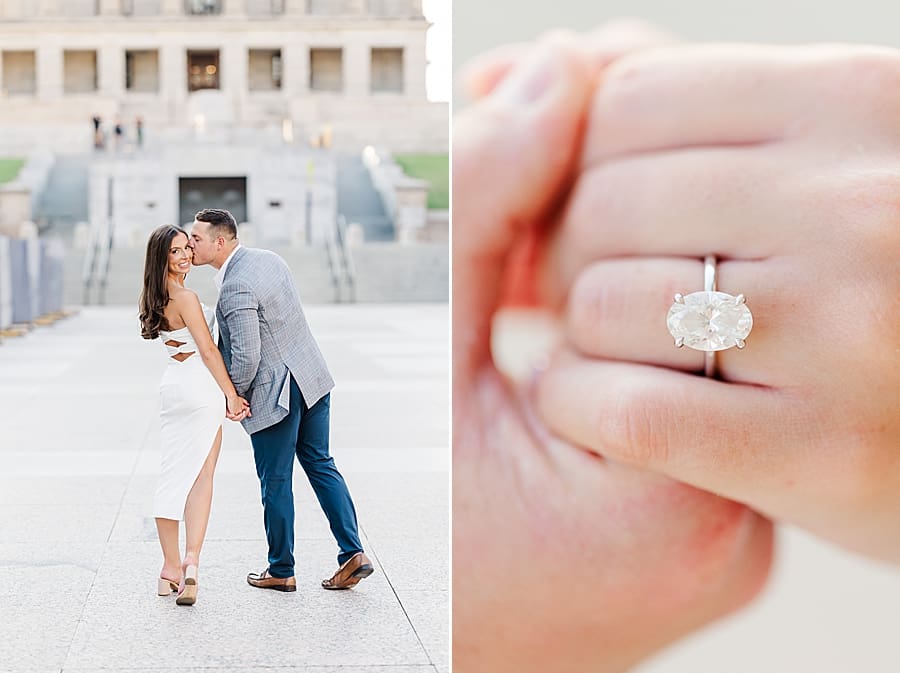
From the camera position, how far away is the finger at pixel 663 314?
2.42 m

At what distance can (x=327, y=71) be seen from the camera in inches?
2199

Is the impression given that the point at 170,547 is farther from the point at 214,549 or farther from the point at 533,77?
the point at 533,77

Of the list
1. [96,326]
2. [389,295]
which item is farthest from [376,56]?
[96,326]

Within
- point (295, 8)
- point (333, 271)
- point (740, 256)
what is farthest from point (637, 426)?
point (295, 8)

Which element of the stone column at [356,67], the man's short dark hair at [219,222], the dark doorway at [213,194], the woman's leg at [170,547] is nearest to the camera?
the man's short dark hair at [219,222]

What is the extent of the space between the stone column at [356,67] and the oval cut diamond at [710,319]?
52.4 m

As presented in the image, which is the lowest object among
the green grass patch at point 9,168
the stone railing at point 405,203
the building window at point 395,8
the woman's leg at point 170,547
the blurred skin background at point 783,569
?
the woman's leg at point 170,547

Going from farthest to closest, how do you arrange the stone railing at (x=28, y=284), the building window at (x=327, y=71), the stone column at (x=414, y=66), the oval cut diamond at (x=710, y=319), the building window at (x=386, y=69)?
the building window at (x=327, y=71)
the building window at (x=386, y=69)
the stone column at (x=414, y=66)
the stone railing at (x=28, y=284)
the oval cut diamond at (x=710, y=319)

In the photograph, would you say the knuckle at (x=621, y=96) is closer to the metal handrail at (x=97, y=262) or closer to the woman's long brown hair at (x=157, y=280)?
the woman's long brown hair at (x=157, y=280)

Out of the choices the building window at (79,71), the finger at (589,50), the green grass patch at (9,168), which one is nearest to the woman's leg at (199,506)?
the finger at (589,50)

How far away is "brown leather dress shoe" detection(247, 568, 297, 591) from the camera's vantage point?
5.07 m

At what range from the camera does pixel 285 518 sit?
16.0 feet

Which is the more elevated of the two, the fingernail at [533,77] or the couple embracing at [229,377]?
the fingernail at [533,77]

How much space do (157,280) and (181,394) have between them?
0.45m
